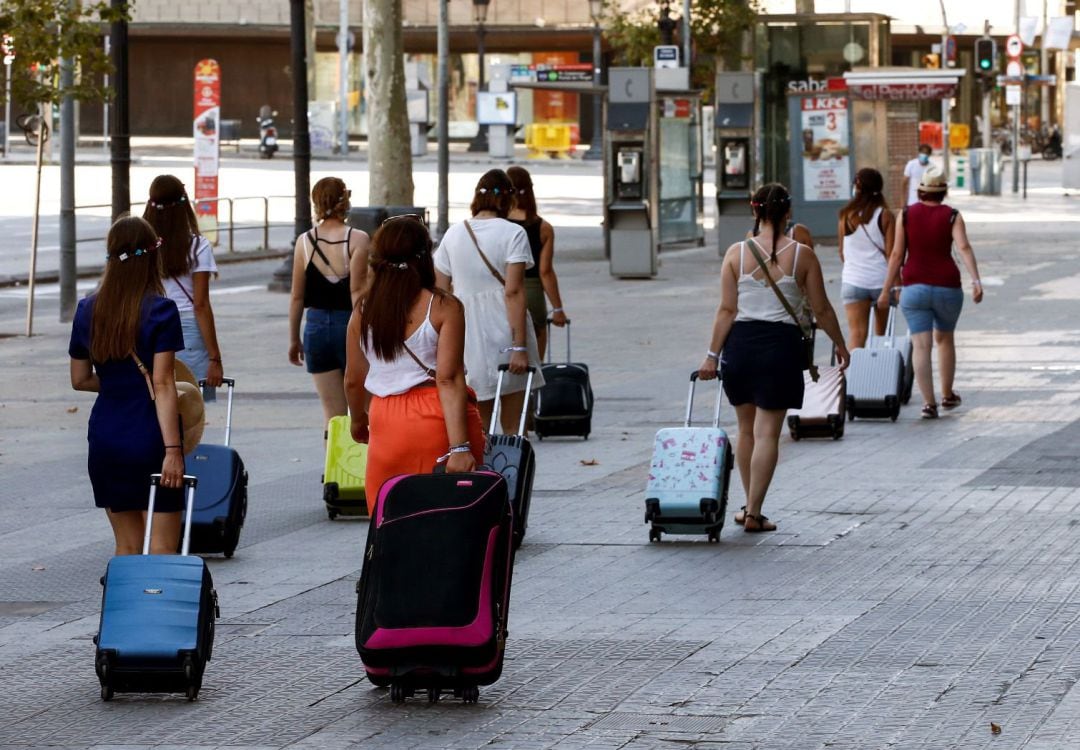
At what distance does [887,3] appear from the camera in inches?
2987

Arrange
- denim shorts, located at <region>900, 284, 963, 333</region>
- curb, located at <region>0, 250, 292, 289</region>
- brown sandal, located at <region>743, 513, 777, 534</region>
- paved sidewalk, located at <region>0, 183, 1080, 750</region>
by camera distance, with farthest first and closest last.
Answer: curb, located at <region>0, 250, 292, 289</region> < denim shorts, located at <region>900, 284, 963, 333</region> < brown sandal, located at <region>743, 513, 777, 534</region> < paved sidewalk, located at <region>0, 183, 1080, 750</region>

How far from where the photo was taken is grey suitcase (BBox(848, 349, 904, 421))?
13.5 m

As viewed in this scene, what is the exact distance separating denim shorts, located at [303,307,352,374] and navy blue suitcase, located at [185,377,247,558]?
1445 millimetres

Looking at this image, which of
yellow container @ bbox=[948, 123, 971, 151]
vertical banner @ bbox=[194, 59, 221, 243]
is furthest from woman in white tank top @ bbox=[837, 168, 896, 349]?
yellow container @ bbox=[948, 123, 971, 151]

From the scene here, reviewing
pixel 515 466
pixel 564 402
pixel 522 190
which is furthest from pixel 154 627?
pixel 564 402

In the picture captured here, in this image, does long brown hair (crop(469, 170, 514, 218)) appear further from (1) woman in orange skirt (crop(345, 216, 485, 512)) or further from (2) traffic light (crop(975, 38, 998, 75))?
(2) traffic light (crop(975, 38, 998, 75))

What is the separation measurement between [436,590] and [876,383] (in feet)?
25.1

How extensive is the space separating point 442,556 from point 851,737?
4.53 feet

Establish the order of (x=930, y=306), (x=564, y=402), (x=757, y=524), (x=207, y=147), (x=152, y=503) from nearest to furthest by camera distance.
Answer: (x=152, y=503) < (x=757, y=524) < (x=564, y=402) < (x=930, y=306) < (x=207, y=147)

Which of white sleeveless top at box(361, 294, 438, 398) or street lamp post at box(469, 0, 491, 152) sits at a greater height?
street lamp post at box(469, 0, 491, 152)

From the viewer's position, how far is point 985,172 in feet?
154

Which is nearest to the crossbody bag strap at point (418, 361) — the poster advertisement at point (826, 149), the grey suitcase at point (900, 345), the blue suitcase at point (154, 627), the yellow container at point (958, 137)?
the blue suitcase at point (154, 627)

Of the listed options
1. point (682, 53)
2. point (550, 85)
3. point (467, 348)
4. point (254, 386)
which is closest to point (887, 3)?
point (682, 53)

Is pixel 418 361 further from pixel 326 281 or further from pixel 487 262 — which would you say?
pixel 326 281
